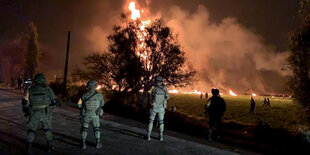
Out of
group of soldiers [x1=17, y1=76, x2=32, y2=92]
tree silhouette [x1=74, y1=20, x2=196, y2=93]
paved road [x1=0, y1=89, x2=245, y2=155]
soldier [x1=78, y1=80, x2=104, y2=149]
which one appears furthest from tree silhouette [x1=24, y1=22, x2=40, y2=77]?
soldier [x1=78, y1=80, x2=104, y2=149]

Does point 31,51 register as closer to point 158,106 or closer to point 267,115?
point 267,115

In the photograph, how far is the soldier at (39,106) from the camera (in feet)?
21.4

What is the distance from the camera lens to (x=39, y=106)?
6602 millimetres

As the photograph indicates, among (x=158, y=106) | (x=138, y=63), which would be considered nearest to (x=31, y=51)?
(x=138, y=63)

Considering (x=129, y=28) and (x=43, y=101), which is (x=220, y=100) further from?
(x=129, y=28)

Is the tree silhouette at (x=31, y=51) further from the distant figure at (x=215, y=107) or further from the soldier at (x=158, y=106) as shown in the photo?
the distant figure at (x=215, y=107)

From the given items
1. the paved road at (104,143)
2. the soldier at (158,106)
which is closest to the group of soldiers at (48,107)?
the paved road at (104,143)

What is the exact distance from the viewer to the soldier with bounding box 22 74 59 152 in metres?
6.53

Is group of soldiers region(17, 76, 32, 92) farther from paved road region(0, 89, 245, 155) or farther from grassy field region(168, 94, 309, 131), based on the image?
grassy field region(168, 94, 309, 131)

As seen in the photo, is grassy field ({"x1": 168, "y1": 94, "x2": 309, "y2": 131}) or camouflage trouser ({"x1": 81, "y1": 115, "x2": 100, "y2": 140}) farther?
grassy field ({"x1": 168, "y1": 94, "x2": 309, "y2": 131})

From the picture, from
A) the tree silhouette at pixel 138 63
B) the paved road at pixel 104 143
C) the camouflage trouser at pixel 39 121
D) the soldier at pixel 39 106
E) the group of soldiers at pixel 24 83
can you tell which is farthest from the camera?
the tree silhouette at pixel 138 63

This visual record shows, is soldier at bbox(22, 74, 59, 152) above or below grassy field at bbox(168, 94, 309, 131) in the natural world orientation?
above

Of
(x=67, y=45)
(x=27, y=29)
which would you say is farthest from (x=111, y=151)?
(x=27, y=29)

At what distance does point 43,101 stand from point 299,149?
8.89 metres
